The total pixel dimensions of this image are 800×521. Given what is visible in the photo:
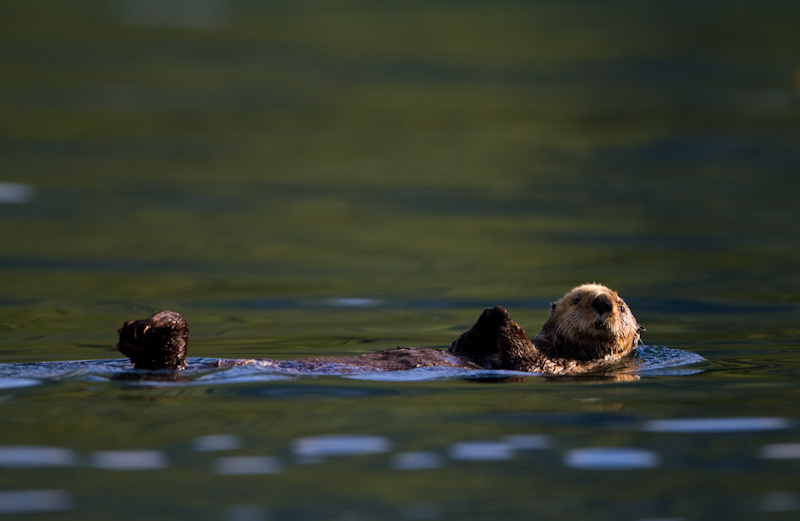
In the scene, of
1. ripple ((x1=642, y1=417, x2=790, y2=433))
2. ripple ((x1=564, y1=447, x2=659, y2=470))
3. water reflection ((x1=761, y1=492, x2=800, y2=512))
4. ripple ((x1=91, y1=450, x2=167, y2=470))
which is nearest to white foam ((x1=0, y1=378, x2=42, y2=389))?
ripple ((x1=91, y1=450, x2=167, y2=470))

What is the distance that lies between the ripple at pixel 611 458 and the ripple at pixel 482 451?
29cm

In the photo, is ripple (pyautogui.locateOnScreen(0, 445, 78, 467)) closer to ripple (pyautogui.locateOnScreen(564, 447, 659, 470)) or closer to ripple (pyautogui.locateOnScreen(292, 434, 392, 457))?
ripple (pyautogui.locateOnScreen(292, 434, 392, 457))

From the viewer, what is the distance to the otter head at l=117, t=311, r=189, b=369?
273 inches

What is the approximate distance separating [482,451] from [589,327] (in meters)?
2.18

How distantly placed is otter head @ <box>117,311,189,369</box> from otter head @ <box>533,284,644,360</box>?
8.12ft

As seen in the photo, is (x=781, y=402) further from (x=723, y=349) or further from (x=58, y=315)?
(x=58, y=315)

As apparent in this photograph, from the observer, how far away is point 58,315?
33.6ft

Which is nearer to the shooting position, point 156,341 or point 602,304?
point 156,341

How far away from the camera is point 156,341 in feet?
23.1

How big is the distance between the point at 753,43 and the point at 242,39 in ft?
44.1

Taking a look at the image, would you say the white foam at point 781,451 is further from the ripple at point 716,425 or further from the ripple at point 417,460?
the ripple at point 417,460

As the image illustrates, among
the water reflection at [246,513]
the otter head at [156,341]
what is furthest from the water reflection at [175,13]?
the water reflection at [246,513]

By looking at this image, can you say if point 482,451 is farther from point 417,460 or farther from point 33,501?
point 33,501

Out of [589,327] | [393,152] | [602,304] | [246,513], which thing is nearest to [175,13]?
[393,152]
